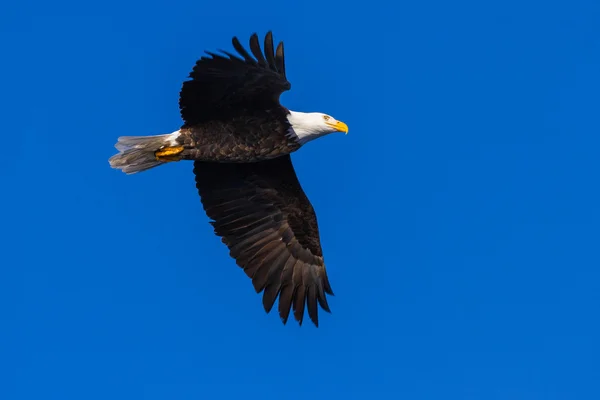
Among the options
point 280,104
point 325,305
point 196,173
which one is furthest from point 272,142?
point 325,305

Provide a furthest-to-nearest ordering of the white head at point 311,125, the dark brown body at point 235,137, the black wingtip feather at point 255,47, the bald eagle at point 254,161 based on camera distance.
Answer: the white head at point 311,125
the dark brown body at point 235,137
the bald eagle at point 254,161
the black wingtip feather at point 255,47

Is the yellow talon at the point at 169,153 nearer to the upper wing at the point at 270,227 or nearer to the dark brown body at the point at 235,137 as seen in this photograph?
the dark brown body at the point at 235,137

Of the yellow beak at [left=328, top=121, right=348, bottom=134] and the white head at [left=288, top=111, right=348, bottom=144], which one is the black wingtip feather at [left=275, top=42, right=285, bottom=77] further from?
the yellow beak at [left=328, top=121, right=348, bottom=134]

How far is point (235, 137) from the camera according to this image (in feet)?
40.5

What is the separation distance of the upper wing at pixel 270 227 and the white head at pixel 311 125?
2.85ft

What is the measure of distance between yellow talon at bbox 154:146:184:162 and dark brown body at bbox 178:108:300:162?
0.07m

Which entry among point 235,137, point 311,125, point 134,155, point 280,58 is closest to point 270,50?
point 280,58

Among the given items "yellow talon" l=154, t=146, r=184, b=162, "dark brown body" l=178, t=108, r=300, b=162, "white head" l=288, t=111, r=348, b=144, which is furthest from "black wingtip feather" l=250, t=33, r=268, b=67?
"yellow talon" l=154, t=146, r=184, b=162

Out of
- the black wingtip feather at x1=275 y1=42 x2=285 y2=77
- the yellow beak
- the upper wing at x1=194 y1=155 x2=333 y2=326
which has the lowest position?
the upper wing at x1=194 y1=155 x2=333 y2=326

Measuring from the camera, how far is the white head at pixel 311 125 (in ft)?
41.3

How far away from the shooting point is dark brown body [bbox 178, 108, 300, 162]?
40.5ft

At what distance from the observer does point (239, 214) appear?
44.1 ft

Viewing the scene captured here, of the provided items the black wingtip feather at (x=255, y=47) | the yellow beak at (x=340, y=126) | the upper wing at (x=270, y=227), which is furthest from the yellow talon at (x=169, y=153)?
the yellow beak at (x=340, y=126)

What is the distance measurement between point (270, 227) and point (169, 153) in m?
1.83
